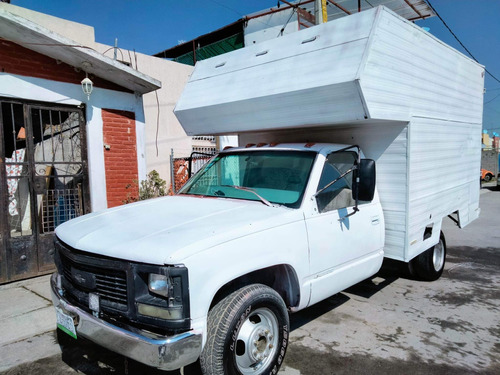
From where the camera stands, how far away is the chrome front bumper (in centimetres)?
222

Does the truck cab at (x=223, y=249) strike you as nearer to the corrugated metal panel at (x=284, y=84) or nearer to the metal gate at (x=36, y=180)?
the corrugated metal panel at (x=284, y=84)

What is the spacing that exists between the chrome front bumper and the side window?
1.70 m

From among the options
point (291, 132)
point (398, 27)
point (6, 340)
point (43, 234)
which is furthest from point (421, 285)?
point (43, 234)

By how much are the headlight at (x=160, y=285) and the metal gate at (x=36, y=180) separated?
4.14 meters

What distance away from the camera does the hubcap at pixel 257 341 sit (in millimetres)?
2730

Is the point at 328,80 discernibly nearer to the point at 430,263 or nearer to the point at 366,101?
Result: the point at 366,101

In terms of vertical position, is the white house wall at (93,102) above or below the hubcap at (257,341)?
above

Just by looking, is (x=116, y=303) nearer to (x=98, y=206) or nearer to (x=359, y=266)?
(x=359, y=266)

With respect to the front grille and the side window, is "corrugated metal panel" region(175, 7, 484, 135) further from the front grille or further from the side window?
the front grille

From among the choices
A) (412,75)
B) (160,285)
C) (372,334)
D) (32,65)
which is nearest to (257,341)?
(160,285)

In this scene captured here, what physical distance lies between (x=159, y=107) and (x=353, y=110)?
926 cm

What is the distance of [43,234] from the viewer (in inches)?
226

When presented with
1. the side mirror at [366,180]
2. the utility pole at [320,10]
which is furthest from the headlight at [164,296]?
the utility pole at [320,10]

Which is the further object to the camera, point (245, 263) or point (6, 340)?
point (6, 340)
